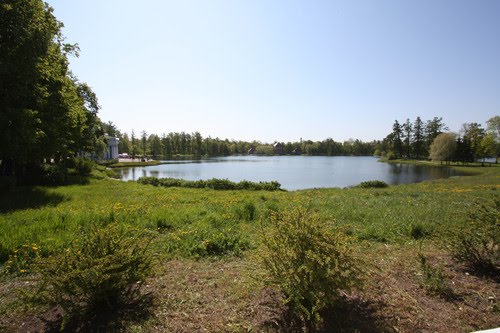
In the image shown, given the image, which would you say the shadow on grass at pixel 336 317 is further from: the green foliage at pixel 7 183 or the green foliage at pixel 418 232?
the green foliage at pixel 7 183

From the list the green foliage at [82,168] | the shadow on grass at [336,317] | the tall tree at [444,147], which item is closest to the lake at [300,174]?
the tall tree at [444,147]

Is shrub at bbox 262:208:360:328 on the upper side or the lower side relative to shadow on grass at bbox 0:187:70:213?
upper

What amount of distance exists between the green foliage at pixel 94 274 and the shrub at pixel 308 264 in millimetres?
A: 1842

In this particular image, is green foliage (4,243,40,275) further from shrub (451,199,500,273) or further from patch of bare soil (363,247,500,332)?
shrub (451,199,500,273)

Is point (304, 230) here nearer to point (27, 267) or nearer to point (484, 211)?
point (484, 211)

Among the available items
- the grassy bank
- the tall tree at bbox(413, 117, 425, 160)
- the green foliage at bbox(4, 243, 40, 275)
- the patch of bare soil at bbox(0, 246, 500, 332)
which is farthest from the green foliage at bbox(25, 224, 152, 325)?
the tall tree at bbox(413, 117, 425, 160)

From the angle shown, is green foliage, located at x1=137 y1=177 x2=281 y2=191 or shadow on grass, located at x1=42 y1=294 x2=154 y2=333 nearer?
shadow on grass, located at x1=42 y1=294 x2=154 y2=333

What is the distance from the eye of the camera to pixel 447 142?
65.4 metres

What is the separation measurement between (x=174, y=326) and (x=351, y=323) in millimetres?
2158

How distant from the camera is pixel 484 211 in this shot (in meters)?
5.19

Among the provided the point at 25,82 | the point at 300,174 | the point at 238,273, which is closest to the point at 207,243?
the point at 238,273

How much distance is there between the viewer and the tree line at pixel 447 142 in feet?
218

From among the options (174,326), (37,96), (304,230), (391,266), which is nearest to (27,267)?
(174,326)

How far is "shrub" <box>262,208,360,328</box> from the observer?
3289 mm
